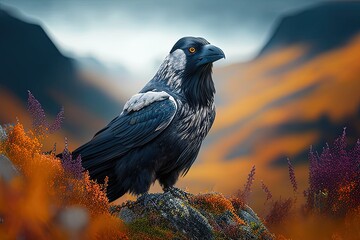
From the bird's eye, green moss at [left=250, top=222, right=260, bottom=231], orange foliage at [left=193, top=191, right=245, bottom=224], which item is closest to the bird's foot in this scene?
orange foliage at [left=193, top=191, right=245, bottom=224]

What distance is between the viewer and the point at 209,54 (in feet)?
23.0

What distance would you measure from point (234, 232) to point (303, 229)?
1.11 m

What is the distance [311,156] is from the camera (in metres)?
7.69

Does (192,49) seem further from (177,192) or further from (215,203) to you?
(215,203)

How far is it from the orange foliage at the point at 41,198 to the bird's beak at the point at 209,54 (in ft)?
6.97

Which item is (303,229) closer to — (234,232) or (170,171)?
(234,232)

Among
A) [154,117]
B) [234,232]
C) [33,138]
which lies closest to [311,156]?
[234,232]

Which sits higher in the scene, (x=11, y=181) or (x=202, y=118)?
(x=202, y=118)

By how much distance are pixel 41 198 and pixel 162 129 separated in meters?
1.96

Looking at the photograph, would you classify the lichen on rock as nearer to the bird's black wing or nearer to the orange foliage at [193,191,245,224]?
the orange foliage at [193,191,245,224]

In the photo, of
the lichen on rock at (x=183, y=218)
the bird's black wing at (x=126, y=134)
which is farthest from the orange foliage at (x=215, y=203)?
the bird's black wing at (x=126, y=134)

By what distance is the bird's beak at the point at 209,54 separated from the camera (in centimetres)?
694

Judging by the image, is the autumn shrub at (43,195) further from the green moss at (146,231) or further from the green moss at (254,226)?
the green moss at (254,226)

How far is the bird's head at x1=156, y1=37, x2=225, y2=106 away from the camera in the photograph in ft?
23.1
